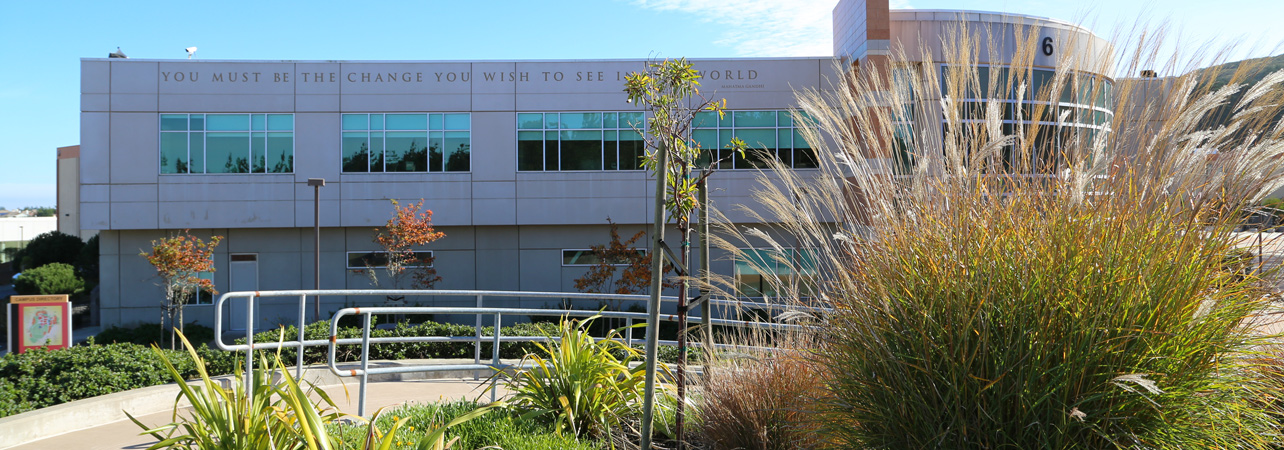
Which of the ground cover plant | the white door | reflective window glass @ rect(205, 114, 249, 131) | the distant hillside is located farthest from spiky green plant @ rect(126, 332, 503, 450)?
the white door

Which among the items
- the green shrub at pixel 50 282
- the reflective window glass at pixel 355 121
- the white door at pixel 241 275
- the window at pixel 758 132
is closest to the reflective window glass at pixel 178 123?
the white door at pixel 241 275

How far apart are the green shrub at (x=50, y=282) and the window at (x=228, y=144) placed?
10.3 m

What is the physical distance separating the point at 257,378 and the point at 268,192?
21625mm

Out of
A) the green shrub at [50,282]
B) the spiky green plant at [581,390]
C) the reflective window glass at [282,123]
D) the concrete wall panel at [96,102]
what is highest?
the concrete wall panel at [96,102]

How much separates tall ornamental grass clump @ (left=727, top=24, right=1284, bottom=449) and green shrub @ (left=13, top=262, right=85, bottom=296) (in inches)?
1345

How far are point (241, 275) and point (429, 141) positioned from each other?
23.1 feet

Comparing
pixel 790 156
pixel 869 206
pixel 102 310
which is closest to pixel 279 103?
pixel 102 310

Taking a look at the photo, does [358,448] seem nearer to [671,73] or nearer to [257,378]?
[257,378]

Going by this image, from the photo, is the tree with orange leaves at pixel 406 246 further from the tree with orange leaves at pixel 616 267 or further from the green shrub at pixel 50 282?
the green shrub at pixel 50 282

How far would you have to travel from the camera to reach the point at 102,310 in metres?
24.2

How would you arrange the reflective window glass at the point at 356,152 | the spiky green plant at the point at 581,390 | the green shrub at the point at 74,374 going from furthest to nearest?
the reflective window glass at the point at 356,152 → the green shrub at the point at 74,374 → the spiky green plant at the point at 581,390

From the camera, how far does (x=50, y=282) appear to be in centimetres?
2988

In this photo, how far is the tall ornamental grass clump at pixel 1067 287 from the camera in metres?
3.14

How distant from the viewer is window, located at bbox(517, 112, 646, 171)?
2423cm
